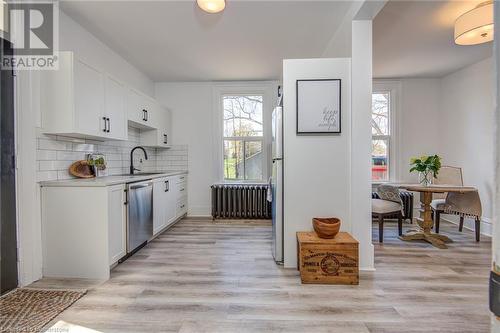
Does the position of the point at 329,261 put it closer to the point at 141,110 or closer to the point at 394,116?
the point at 141,110

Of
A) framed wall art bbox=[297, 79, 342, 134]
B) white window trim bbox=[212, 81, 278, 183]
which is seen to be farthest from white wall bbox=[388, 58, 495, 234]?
framed wall art bbox=[297, 79, 342, 134]

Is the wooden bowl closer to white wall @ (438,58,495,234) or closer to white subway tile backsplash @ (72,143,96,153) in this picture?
white subway tile backsplash @ (72,143,96,153)

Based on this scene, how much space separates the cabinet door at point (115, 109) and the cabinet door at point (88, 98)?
11 cm

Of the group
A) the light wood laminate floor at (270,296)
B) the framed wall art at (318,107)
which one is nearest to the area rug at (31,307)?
the light wood laminate floor at (270,296)

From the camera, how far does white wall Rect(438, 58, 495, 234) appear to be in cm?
385

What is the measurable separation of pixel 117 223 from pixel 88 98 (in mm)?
1274

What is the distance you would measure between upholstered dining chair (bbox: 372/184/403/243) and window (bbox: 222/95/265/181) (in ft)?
6.91

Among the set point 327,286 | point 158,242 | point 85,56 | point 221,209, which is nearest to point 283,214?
point 327,286

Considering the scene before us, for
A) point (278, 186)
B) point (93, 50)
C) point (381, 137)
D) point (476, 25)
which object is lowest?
point (278, 186)

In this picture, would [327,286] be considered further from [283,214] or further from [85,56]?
[85,56]

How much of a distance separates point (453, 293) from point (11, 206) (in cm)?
376

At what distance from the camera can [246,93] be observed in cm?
493

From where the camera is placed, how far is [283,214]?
270 cm

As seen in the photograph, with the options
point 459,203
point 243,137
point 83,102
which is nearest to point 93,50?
point 83,102
